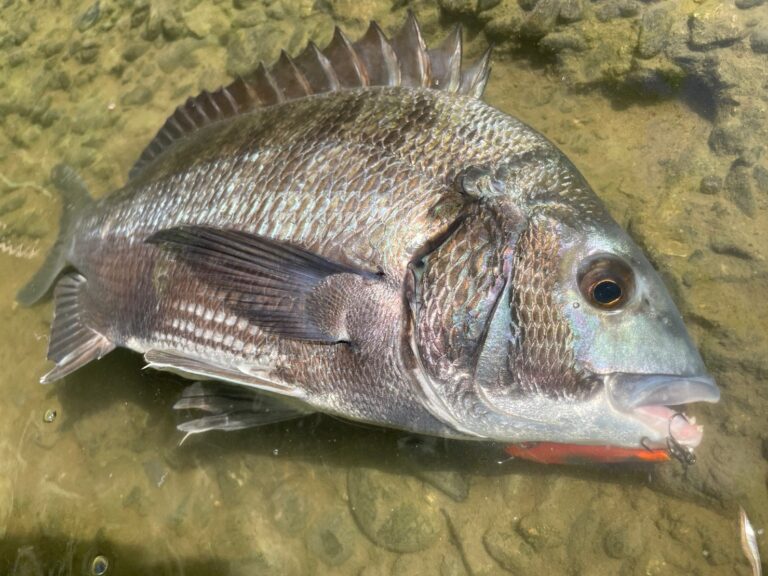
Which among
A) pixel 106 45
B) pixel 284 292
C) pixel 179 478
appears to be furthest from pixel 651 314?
pixel 106 45

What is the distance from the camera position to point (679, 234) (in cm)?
228

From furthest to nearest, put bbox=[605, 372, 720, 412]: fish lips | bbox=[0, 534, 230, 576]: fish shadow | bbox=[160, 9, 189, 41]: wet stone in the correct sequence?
bbox=[160, 9, 189, 41]: wet stone → bbox=[0, 534, 230, 576]: fish shadow → bbox=[605, 372, 720, 412]: fish lips

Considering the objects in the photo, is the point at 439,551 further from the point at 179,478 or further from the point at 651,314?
the point at 651,314

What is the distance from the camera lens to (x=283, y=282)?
180 centimetres

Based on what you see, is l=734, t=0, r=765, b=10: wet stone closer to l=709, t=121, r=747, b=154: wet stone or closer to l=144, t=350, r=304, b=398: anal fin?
l=709, t=121, r=747, b=154: wet stone

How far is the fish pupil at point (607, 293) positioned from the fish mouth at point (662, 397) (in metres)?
0.18

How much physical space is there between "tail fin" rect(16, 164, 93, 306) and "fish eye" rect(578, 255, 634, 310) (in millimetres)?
2328

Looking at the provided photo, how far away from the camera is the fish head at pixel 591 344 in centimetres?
142

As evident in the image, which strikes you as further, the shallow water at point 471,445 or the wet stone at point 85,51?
the wet stone at point 85,51

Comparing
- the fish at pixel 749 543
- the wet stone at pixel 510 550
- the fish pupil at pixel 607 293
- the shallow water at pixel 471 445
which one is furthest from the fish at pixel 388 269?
the fish at pixel 749 543

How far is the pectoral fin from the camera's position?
5.76 ft

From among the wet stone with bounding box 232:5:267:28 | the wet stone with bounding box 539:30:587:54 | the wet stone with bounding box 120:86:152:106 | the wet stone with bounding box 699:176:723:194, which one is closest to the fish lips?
the wet stone with bounding box 699:176:723:194

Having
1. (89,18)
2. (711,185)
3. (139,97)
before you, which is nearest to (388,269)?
(711,185)

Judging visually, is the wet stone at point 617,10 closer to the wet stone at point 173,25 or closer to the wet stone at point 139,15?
the wet stone at point 173,25
